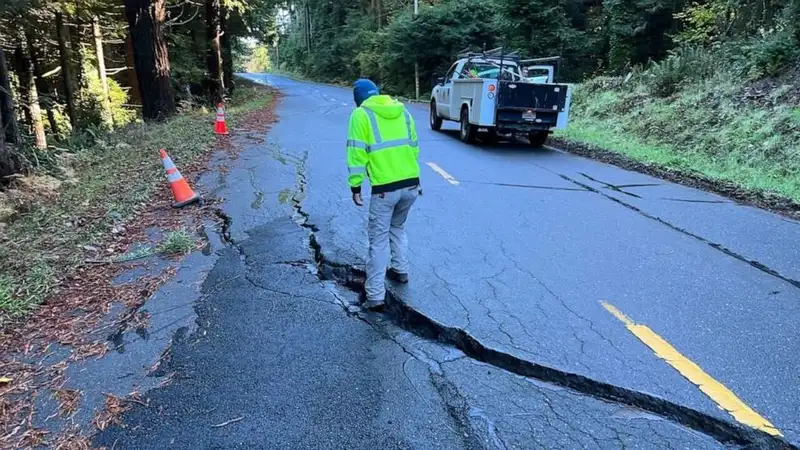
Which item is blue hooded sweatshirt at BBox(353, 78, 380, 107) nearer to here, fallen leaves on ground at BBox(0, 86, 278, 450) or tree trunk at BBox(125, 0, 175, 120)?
fallen leaves on ground at BBox(0, 86, 278, 450)

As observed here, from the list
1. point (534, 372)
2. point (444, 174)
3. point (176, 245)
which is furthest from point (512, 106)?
point (534, 372)

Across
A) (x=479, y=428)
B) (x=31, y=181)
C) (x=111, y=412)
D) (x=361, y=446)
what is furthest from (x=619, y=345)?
(x=31, y=181)

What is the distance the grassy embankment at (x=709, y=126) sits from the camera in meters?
9.52

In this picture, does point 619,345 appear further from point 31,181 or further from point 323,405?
point 31,181

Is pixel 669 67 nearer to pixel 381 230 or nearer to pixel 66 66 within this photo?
pixel 381 230

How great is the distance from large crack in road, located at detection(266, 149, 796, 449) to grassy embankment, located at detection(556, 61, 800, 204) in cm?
620

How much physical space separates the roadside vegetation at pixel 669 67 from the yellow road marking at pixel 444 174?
4.09m

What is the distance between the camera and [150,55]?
1506 centimetres

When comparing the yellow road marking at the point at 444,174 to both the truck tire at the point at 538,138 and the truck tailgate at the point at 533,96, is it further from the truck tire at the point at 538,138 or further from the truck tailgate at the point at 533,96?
the truck tire at the point at 538,138

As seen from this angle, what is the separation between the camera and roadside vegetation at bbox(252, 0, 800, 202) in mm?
10469

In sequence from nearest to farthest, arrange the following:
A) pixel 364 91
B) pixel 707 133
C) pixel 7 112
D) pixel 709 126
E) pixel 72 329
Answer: pixel 72 329, pixel 364 91, pixel 7 112, pixel 707 133, pixel 709 126

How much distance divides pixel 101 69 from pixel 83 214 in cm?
1377

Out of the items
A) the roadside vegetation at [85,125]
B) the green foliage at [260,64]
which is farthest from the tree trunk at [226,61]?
the green foliage at [260,64]

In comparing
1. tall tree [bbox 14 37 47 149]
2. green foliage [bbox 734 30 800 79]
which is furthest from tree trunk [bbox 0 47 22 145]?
green foliage [bbox 734 30 800 79]
